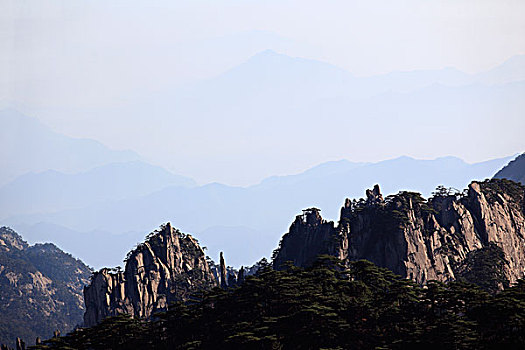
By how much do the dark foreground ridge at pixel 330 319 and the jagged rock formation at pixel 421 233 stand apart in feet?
65.5

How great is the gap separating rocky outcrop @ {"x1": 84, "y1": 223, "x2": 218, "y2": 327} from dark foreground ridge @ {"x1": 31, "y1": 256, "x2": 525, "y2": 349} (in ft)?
122

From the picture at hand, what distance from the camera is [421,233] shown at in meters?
127

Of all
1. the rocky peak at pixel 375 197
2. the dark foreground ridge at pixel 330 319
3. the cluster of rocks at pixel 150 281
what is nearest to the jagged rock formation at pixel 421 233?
the rocky peak at pixel 375 197

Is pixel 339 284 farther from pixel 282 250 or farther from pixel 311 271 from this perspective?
pixel 282 250

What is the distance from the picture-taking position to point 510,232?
5448 inches

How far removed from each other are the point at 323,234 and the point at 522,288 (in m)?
47.4

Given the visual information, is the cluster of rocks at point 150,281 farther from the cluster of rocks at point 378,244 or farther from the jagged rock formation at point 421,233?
the jagged rock formation at point 421,233

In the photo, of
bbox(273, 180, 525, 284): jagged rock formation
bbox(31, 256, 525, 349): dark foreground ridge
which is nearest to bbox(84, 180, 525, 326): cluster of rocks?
bbox(273, 180, 525, 284): jagged rock formation

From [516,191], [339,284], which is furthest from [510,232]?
[339,284]

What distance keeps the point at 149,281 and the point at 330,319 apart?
64.7 m

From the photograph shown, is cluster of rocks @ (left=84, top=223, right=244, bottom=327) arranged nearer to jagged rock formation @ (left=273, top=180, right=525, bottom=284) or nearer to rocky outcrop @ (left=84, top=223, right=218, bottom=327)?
rocky outcrop @ (left=84, top=223, right=218, bottom=327)

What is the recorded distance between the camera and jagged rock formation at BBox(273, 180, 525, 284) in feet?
408

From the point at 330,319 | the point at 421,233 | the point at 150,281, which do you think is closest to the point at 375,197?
the point at 421,233

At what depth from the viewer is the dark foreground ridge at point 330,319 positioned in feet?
267
